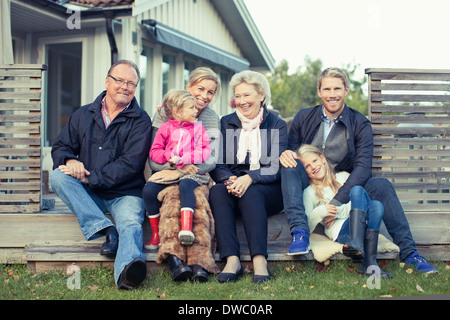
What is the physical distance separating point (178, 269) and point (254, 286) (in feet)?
1.79

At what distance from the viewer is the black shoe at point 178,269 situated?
351 centimetres

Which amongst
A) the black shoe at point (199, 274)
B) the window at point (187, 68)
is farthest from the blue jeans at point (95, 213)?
the window at point (187, 68)

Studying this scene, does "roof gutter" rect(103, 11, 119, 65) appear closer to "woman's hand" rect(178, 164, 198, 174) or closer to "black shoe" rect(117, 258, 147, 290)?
"woman's hand" rect(178, 164, 198, 174)

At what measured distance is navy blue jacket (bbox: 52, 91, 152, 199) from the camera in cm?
401

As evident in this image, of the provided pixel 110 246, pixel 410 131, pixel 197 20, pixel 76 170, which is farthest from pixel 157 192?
pixel 197 20

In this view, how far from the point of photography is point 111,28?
23.8 ft

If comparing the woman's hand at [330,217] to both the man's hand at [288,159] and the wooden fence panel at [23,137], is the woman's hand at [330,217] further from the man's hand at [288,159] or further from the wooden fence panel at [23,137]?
the wooden fence panel at [23,137]

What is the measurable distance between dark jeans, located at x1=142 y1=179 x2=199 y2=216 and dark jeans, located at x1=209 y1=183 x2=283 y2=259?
220 millimetres

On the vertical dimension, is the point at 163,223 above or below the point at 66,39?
below

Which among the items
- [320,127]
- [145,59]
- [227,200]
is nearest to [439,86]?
[320,127]

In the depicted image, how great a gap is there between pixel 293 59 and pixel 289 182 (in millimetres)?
37574

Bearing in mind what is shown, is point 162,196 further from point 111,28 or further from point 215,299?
point 111,28

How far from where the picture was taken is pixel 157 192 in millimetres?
3879

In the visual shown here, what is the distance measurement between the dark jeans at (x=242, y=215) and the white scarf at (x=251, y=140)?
268 mm
